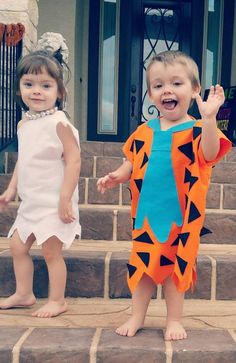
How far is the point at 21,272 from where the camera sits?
2.19 metres

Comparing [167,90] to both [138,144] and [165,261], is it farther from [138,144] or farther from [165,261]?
[165,261]

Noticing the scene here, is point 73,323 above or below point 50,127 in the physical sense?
below

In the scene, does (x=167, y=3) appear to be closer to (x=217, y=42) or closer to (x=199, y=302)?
(x=217, y=42)

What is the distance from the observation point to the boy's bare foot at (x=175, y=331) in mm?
1804

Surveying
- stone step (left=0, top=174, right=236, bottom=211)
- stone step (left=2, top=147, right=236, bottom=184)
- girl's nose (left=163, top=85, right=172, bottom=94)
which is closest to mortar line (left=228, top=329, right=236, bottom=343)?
girl's nose (left=163, top=85, right=172, bottom=94)

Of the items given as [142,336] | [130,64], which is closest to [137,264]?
[142,336]

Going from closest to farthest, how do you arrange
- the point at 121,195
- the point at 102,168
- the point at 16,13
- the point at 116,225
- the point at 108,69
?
the point at 116,225
the point at 121,195
the point at 102,168
the point at 16,13
the point at 108,69

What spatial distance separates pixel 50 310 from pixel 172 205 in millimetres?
786

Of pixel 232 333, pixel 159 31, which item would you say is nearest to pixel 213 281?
pixel 232 333

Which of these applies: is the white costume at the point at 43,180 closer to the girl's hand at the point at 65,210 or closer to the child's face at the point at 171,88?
the girl's hand at the point at 65,210

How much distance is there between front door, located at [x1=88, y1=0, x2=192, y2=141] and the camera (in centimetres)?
655

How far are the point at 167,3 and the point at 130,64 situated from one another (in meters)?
1.06

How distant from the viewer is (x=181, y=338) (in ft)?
5.93

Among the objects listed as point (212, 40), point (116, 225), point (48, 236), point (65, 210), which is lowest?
point (116, 225)
